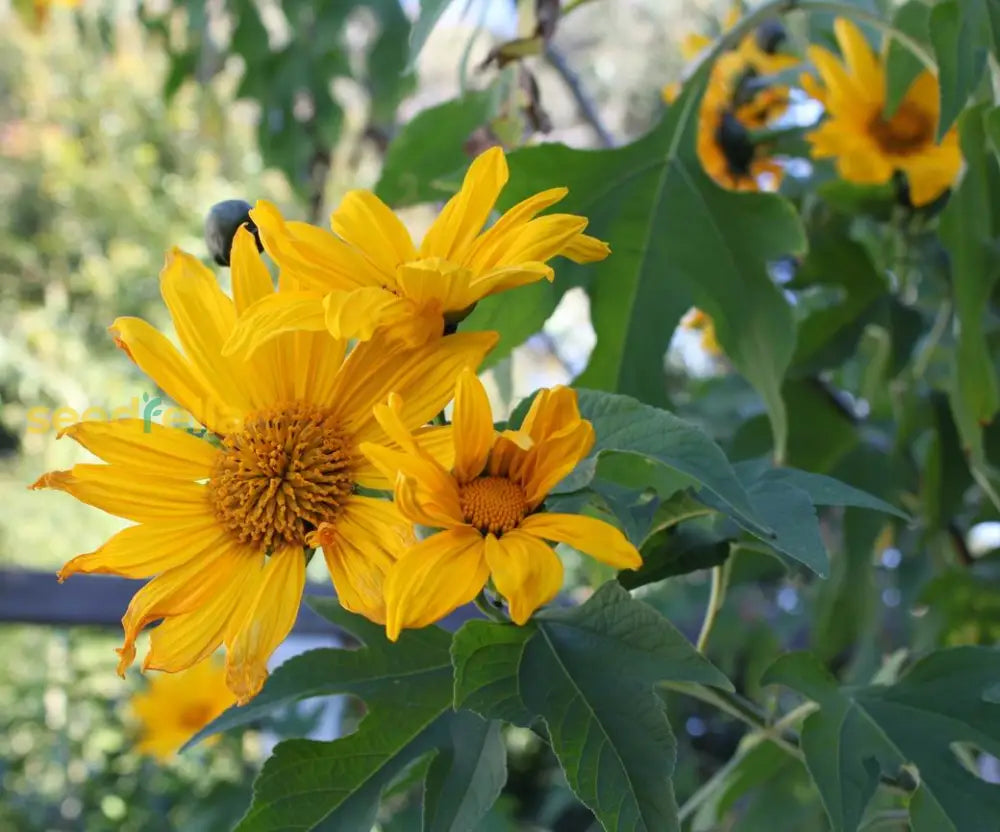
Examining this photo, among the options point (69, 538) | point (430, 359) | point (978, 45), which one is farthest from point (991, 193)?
point (69, 538)

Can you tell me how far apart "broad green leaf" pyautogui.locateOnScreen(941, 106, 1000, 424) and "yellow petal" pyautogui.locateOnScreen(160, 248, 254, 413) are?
39cm

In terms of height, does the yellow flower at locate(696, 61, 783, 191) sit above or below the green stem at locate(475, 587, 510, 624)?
below

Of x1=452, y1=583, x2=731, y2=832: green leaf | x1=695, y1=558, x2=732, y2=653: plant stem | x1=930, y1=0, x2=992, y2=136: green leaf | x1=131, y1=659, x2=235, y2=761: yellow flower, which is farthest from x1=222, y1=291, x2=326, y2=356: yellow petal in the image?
x1=131, y1=659, x2=235, y2=761: yellow flower

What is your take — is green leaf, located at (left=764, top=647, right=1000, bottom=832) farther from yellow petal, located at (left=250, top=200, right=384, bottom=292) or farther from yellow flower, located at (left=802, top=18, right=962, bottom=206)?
yellow flower, located at (left=802, top=18, right=962, bottom=206)

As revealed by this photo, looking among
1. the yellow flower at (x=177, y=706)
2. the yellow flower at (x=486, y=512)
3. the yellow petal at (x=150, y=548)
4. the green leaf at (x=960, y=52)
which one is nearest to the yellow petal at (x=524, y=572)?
the yellow flower at (x=486, y=512)

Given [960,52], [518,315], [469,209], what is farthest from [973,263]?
[469,209]

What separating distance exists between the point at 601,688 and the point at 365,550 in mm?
81

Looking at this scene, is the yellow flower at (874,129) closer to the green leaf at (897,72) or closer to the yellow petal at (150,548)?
the green leaf at (897,72)

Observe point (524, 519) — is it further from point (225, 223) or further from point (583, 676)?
point (225, 223)

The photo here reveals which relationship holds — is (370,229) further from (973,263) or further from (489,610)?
(973,263)

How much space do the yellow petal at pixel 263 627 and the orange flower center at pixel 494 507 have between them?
55mm

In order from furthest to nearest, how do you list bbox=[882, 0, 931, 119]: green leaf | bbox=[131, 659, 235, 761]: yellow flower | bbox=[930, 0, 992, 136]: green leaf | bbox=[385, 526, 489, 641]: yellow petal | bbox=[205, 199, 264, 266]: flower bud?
bbox=[131, 659, 235, 761]: yellow flower, bbox=[882, 0, 931, 119]: green leaf, bbox=[930, 0, 992, 136]: green leaf, bbox=[205, 199, 264, 266]: flower bud, bbox=[385, 526, 489, 641]: yellow petal

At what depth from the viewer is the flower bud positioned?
0.38 metres

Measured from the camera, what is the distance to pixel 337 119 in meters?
1.21
